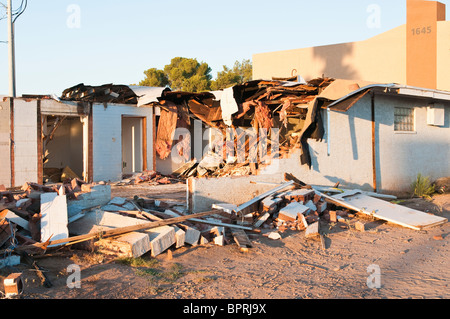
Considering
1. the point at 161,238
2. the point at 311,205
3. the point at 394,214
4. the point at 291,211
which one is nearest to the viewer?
the point at 161,238

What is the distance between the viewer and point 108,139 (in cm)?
1489

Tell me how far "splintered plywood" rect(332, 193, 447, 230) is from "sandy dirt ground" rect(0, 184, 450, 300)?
0.74 m

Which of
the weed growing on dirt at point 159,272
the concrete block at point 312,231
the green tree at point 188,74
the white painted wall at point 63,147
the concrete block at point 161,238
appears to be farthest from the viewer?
the green tree at point 188,74

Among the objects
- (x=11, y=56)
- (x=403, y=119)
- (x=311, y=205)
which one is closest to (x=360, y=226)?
(x=311, y=205)

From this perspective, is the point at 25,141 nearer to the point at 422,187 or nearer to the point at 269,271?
the point at 269,271

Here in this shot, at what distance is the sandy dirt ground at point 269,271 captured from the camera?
4.54 metres

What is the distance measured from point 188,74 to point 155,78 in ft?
8.47

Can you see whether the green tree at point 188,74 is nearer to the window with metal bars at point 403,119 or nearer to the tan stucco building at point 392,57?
the tan stucco building at point 392,57

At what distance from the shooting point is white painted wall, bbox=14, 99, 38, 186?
13336mm

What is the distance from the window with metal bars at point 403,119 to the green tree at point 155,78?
21.5 m

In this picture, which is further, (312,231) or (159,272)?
(312,231)

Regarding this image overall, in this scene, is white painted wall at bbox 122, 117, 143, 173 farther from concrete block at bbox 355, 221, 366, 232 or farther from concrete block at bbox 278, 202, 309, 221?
concrete block at bbox 355, 221, 366, 232

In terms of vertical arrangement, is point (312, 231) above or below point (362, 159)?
below

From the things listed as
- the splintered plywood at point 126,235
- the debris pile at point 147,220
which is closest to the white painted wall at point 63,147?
the debris pile at point 147,220
